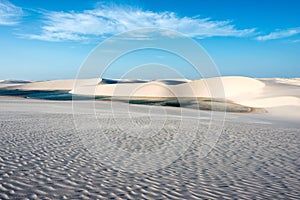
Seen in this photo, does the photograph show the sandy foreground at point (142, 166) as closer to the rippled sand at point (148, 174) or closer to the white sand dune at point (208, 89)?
the rippled sand at point (148, 174)

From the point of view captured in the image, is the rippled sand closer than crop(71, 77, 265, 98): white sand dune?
Yes

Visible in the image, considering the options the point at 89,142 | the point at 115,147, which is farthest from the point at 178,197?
the point at 89,142

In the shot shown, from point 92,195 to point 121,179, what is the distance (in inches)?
56.0

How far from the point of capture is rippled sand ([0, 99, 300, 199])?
688cm

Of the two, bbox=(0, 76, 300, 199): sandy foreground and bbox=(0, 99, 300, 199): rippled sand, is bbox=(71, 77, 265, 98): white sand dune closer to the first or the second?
bbox=(0, 76, 300, 199): sandy foreground

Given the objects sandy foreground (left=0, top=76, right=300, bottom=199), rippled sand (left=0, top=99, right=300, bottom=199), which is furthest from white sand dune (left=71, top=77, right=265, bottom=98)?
rippled sand (left=0, top=99, right=300, bottom=199)

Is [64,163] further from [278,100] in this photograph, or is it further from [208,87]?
[208,87]

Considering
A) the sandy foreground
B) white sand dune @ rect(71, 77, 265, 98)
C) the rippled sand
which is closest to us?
the rippled sand

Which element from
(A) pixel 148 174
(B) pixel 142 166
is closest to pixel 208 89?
(B) pixel 142 166

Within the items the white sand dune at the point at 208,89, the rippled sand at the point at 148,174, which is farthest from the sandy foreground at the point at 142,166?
the white sand dune at the point at 208,89

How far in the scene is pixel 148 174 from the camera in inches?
337

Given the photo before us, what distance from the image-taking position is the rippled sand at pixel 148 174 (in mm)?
6875

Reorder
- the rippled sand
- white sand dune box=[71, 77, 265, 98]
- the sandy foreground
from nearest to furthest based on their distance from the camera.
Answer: the rippled sand, the sandy foreground, white sand dune box=[71, 77, 265, 98]

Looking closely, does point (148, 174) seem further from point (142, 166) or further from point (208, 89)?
point (208, 89)
